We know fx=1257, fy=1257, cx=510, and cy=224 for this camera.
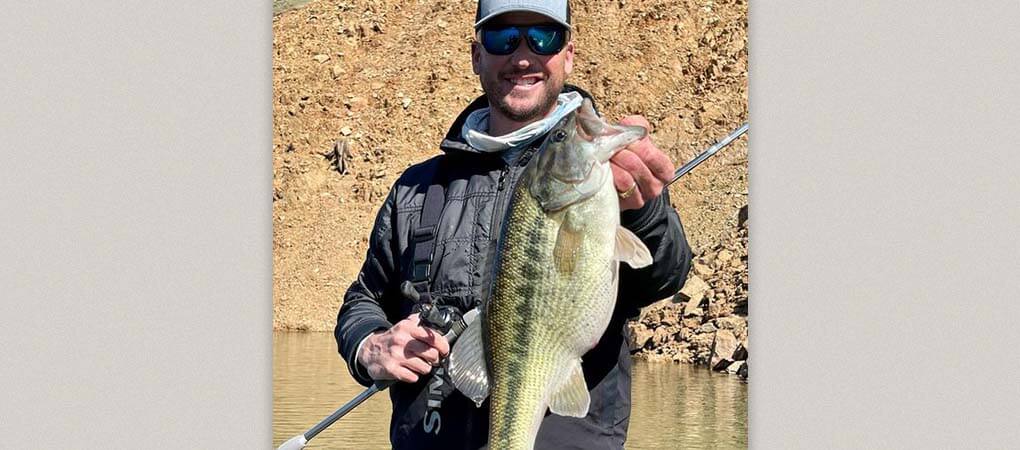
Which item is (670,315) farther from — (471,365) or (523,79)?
(471,365)

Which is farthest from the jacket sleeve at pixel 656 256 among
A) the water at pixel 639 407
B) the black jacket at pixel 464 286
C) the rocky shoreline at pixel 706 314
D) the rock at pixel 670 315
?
the rock at pixel 670 315

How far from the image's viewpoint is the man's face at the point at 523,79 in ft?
8.82

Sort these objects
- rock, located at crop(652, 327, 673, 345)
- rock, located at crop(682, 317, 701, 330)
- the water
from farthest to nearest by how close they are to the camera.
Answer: rock, located at crop(652, 327, 673, 345) → rock, located at crop(682, 317, 701, 330) → the water

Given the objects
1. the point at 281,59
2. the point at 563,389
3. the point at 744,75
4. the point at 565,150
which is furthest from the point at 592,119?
the point at 281,59

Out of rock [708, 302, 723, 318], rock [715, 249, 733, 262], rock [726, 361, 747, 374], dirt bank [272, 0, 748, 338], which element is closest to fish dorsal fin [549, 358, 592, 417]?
rock [726, 361, 747, 374]

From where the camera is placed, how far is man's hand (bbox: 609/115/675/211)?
85.6 inches

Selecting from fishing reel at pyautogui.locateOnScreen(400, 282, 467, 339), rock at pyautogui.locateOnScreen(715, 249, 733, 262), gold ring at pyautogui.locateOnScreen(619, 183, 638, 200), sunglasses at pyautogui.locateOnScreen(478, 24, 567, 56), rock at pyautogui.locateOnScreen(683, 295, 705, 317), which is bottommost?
rock at pyautogui.locateOnScreen(683, 295, 705, 317)

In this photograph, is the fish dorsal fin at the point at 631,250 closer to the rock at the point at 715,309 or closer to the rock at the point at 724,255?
the rock at the point at 715,309

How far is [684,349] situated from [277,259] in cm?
518

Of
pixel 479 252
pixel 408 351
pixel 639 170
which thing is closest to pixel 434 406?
pixel 408 351

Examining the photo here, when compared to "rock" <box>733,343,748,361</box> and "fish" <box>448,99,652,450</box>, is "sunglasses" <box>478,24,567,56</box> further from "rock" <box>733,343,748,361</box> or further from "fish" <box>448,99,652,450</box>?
"rock" <box>733,343,748,361</box>

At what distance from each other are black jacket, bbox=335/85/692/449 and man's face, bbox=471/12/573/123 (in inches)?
3.4

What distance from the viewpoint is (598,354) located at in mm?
2535

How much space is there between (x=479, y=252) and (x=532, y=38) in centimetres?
48
